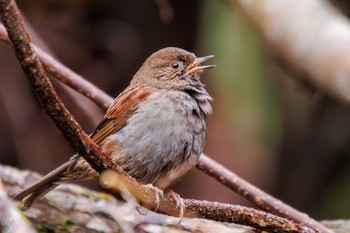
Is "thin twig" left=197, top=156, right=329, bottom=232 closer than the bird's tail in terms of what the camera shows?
No

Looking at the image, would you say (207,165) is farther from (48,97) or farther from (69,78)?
(48,97)

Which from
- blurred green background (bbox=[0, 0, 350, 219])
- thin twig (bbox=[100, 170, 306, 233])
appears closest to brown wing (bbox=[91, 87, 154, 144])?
thin twig (bbox=[100, 170, 306, 233])

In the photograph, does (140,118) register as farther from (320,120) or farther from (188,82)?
Result: (320,120)

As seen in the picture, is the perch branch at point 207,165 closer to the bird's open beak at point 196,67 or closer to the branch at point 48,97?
the bird's open beak at point 196,67

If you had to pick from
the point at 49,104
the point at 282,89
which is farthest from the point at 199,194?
the point at 49,104

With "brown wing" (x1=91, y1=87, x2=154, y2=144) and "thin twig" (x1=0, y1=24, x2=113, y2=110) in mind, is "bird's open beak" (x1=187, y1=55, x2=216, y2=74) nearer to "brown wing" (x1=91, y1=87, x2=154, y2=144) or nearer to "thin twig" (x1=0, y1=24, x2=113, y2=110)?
"brown wing" (x1=91, y1=87, x2=154, y2=144)

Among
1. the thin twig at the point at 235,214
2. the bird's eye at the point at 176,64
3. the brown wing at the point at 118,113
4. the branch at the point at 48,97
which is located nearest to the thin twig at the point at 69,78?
the brown wing at the point at 118,113
